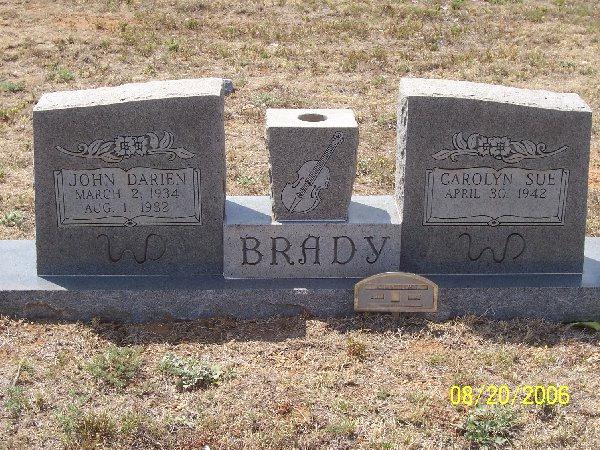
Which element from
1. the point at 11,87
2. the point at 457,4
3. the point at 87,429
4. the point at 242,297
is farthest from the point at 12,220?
the point at 457,4

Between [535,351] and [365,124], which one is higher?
[365,124]

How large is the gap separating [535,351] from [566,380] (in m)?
0.40

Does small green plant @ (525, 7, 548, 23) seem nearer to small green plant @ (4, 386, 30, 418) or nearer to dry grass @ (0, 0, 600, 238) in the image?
dry grass @ (0, 0, 600, 238)

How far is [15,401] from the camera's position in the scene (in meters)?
5.22

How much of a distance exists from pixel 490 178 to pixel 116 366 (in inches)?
117

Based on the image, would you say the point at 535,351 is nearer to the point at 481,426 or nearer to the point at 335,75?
the point at 481,426

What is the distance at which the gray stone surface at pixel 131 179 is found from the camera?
621 centimetres

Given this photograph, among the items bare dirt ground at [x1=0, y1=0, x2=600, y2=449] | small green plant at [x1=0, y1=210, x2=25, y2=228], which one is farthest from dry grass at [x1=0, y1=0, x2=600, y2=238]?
small green plant at [x1=0, y1=210, x2=25, y2=228]

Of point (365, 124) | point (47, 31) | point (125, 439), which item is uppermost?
point (47, 31)

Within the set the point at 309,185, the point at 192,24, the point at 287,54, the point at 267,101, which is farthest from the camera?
the point at 192,24

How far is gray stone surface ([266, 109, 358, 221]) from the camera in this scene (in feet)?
20.3

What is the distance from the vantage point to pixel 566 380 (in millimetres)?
5621

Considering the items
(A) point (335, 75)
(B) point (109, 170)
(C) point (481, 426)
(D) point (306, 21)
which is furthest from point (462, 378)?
(D) point (306, 21)

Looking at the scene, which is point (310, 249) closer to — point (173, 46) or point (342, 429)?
point (342, 429)
